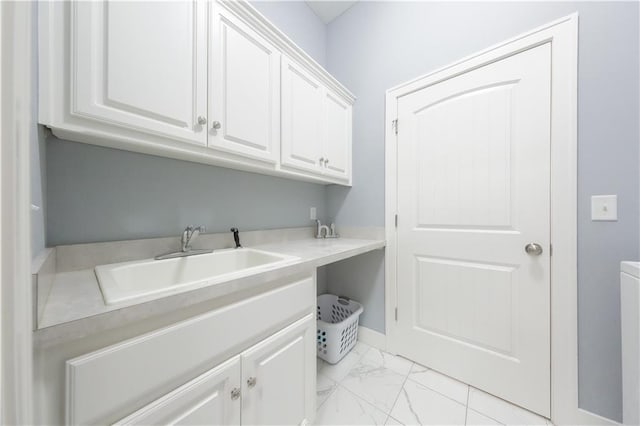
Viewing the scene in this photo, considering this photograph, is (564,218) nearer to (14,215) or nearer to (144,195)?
(14,215)

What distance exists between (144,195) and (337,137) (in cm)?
133

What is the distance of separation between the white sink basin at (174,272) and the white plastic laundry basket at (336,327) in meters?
0.76

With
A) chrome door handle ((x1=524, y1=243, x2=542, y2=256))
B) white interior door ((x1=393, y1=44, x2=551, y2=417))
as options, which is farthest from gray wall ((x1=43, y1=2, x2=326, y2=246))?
chrome door handle ((x1=524, y1=243, x2=542, y2=256))

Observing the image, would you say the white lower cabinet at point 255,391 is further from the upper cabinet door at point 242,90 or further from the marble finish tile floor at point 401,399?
the upper cabinet door at point 242,90

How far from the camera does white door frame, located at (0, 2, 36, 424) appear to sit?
28 cm

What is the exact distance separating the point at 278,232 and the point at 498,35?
1.84 m

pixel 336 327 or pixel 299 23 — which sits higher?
pixel 299 23

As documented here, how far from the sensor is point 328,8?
201cm

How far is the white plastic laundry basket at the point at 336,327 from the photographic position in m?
1.57

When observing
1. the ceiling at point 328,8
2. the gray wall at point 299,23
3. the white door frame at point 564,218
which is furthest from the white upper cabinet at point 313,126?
the white door frame at point 564,218

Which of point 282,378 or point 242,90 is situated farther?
point 242,90

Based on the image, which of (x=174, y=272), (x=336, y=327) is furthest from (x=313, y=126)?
(x=336, y=327)

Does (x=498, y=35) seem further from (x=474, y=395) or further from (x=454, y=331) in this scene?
(x=474, y=395)

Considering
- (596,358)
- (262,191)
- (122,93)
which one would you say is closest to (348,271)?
(262,191)
